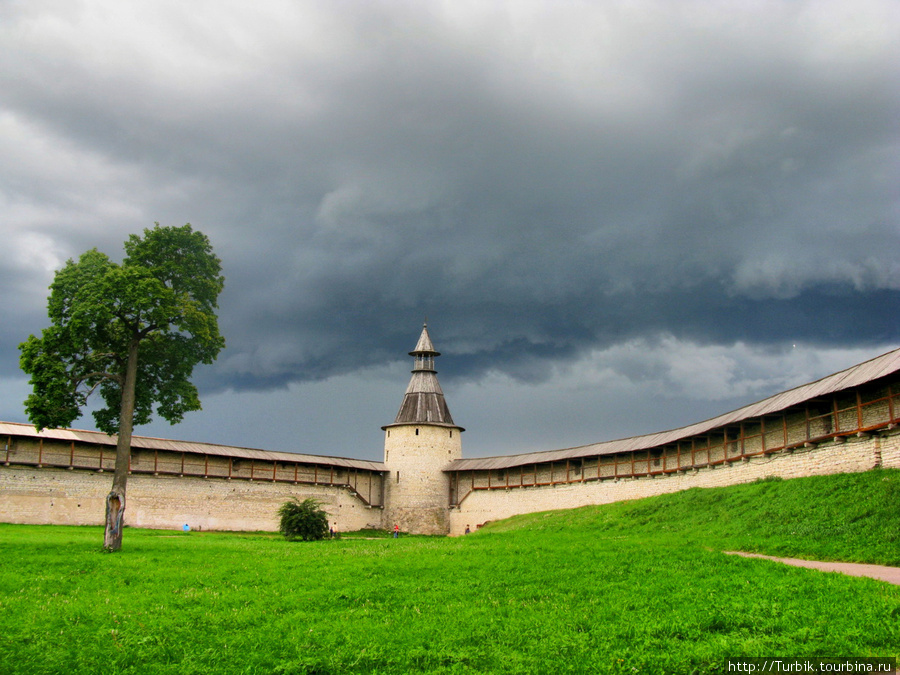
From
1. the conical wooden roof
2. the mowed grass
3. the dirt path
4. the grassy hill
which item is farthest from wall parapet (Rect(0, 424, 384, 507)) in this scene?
the dirt path

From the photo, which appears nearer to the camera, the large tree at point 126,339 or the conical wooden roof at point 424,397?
the large tree at point 126,339

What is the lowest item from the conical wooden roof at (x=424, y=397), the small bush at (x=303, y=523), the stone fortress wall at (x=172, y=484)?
the small bush at (x=303, y=523)

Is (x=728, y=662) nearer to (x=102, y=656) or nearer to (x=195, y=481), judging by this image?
(x=102, y=656)

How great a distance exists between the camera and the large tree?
63.5ft

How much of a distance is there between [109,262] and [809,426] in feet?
74.0

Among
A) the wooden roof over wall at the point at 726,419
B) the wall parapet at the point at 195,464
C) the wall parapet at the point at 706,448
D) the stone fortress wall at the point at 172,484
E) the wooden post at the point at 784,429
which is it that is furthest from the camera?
the wall parapet at the point at 195,464

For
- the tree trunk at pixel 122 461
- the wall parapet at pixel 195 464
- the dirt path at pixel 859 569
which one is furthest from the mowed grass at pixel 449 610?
the wall parapet at pixel 195 464

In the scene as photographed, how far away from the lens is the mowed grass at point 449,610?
23.0 ft

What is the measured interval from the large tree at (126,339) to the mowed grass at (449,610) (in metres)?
5.18

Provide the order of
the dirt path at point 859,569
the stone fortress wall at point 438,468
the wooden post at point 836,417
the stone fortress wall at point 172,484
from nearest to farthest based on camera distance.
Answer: the dirt path at point 859,569 → the wooden post at point 836,417 → the stone fortress wall at point 438,468 → the stone fortress wall at point 172,484

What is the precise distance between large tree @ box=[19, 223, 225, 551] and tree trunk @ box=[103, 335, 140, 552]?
0.03m

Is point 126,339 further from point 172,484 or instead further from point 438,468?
point 438,468

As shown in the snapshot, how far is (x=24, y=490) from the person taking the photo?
98.7ft

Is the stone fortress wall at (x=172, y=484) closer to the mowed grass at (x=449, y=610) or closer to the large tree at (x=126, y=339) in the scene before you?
the large tree at (x=126, y=339)
